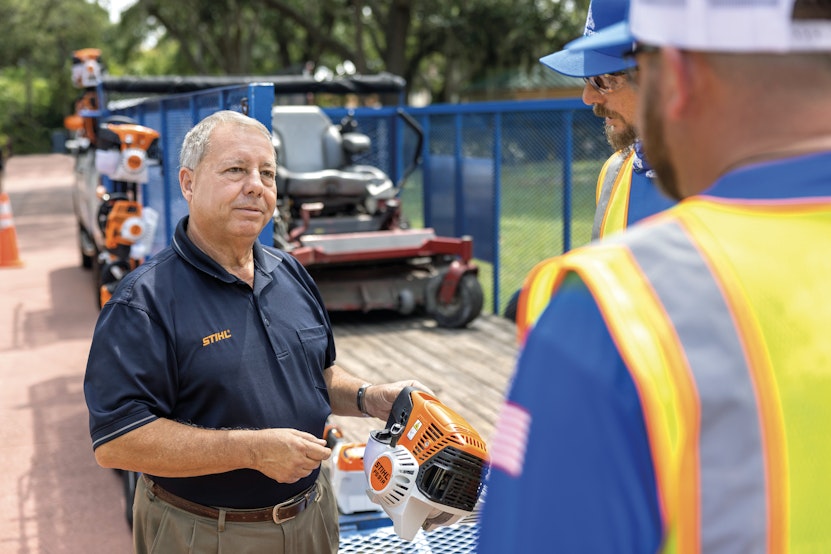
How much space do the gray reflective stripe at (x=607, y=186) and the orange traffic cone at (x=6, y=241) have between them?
12.4 meters

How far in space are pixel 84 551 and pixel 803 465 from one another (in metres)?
4.66

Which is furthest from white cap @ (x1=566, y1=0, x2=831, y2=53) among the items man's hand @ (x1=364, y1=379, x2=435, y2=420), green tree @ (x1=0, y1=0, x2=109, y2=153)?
green tree @ (x1=0, y1=0, x2=109, y2=153)

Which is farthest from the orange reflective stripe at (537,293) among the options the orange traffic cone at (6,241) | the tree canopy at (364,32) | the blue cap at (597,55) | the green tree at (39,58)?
the green tree at (39,58)

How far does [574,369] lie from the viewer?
948 millimetres

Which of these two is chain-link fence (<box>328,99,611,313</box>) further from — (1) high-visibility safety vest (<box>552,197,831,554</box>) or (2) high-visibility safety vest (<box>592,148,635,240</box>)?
(1) high-visibility safety vest (<box>552,197,831,554</box>)

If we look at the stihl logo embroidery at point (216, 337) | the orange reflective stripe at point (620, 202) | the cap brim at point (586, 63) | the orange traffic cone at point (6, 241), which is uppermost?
the cap brim at point (586, 63)

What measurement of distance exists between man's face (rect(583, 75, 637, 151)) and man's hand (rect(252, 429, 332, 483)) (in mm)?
1199

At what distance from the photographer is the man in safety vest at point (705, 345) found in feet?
3.10

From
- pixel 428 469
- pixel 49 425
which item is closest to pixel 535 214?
pixel 49 425

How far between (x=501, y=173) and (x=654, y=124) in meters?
8.77

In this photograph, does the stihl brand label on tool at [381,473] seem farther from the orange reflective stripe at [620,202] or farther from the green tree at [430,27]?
the green tree at [430,27]

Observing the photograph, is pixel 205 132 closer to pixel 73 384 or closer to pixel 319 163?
pixel 73 384

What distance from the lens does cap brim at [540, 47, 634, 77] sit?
244cm

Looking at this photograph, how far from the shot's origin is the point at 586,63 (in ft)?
8.34
